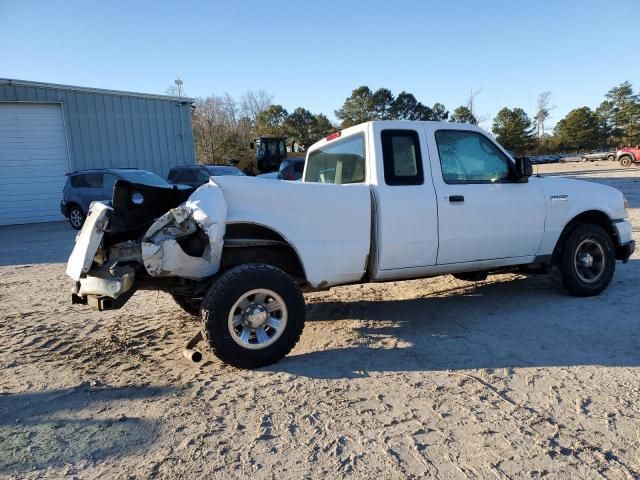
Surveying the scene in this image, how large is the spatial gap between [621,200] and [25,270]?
9341mm

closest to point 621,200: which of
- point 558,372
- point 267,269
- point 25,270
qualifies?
point 558,372

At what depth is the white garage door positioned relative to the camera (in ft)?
61.9

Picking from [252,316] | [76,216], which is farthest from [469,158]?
[76,216]

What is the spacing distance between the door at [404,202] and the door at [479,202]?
122mm

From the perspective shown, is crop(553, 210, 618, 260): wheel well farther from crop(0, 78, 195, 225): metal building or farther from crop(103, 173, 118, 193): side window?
crop(0, 78, 195, 225): metal building

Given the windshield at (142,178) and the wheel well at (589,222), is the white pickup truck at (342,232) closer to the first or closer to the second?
the wheel well at (589,222)

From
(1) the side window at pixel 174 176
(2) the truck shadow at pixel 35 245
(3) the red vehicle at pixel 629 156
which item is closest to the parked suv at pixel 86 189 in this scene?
(2) the truck shadow at pixel 35 245

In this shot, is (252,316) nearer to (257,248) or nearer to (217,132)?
(257,248)

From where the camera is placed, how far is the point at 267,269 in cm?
395

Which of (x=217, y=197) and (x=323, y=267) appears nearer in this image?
(x=217, y=197)

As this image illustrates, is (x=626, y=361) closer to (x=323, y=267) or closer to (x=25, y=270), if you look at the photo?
(x=323, y=267)

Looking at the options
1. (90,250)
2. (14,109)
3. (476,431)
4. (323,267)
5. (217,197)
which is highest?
(14,109)

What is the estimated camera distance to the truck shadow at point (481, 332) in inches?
154

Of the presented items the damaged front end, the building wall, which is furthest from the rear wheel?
the damaged front end
